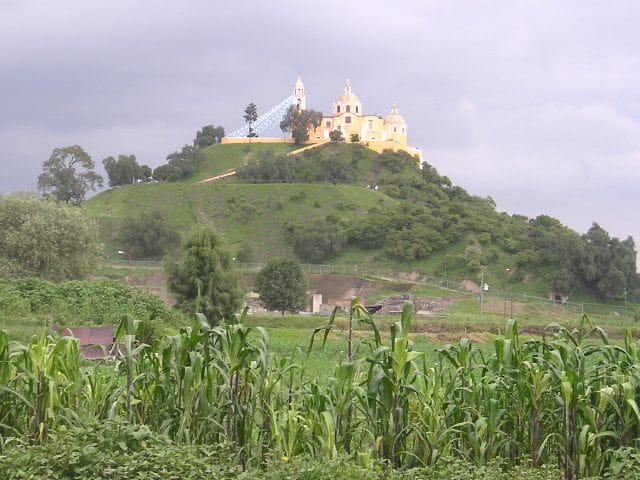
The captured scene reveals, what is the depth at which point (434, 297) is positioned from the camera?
62.8 meters

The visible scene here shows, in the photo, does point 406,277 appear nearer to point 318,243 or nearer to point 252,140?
point 318,243

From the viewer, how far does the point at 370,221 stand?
78.1m

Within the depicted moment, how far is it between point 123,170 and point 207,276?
63.7 meters

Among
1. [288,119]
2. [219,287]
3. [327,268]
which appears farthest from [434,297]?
[288,119]

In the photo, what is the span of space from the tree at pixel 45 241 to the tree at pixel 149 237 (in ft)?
97.5

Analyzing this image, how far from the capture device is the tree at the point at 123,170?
96.6 m

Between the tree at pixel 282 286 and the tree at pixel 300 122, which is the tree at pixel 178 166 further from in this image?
the tree at pixel 282 286

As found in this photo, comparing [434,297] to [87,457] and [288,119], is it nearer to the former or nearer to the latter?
[288,119]

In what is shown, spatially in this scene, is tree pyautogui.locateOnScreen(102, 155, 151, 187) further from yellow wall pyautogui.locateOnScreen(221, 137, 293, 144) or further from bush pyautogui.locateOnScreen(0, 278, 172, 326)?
bush pyautogui.locateOnScreen(0, 278, 172, 326)

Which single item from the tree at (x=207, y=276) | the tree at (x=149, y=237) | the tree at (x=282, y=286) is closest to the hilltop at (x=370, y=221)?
the tree at (x=149, y=237)

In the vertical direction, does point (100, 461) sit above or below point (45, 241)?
below

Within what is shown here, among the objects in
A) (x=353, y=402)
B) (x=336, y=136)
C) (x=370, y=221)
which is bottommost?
(x=353, y=402)

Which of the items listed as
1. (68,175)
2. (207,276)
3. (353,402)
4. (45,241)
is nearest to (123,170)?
A: (68,175)

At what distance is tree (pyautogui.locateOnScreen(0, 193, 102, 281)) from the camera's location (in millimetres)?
41656
